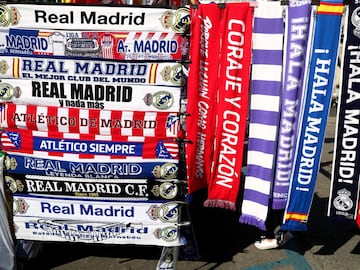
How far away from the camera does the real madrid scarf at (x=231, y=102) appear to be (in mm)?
3838

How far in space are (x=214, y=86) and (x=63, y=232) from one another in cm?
232

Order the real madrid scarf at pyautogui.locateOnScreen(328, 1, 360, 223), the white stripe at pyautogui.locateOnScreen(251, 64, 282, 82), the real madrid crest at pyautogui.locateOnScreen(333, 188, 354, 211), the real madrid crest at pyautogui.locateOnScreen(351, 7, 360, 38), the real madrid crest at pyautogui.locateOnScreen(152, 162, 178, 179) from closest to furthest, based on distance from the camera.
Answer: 1. the real madrid crest at pyautogui.locateOnScreen(351, 7, 360, 38)
2. the real madrid scarf at pyautogui.locateOnScreen(328, 1, 360, 223)
3. the white stripe at pyautogui.locateOnScreen(251, 64, 282, 82)
4. the real madrid crest at pyautogui.locateOnScreen(152, 162, 178, 179)
5. the real madrid crest at pyautogui.locateOnScreen(333, 188, 354, 211)

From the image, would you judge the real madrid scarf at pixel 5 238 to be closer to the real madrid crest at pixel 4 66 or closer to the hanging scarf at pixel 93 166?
the hanging scarf at pixel 93 166

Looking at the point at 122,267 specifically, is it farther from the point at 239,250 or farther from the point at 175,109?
the point at 175,109

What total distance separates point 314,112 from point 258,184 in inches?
38.1

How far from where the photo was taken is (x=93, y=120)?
4.07 metres

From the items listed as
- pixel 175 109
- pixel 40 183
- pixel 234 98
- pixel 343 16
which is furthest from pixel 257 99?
pixel 40 183

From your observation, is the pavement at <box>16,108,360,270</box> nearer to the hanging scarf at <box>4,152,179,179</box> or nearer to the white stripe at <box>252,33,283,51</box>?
the hanging scarf at <box>4,152,179,179</box>

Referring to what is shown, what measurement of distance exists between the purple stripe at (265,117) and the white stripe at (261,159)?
342 millimetres

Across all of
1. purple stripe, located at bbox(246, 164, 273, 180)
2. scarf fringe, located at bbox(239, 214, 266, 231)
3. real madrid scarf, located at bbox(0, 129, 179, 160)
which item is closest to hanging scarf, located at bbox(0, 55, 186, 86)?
real madrid scarf, located at bbox(0, 129, 179, 160)

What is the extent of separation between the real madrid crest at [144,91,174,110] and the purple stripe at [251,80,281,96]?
85 centimetres

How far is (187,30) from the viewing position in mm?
3873

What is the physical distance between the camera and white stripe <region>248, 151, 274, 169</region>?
4160 millimetres

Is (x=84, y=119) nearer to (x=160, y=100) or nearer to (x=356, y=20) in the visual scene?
(x=160, y=100)
